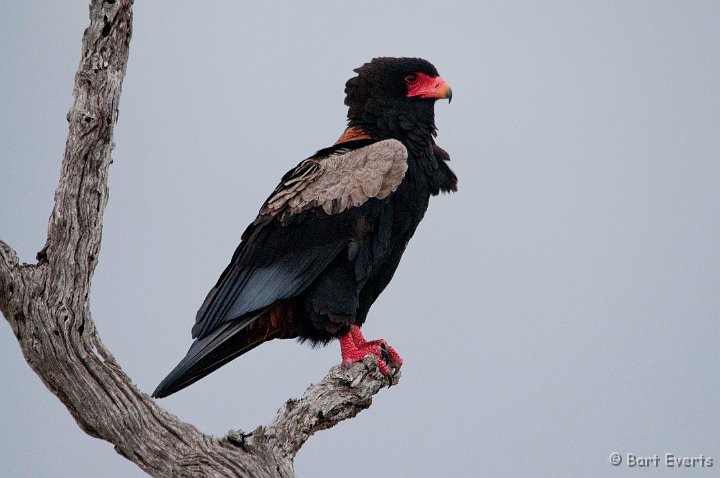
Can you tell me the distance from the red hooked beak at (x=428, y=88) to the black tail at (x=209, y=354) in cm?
234

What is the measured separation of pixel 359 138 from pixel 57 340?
3200 millimetres

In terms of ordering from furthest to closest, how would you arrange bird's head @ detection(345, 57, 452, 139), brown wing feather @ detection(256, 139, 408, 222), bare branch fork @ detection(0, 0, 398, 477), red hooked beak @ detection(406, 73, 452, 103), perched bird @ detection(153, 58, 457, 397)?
red hooked beak @ detection(406, 73, 452, 103)
bird's head @ detection(345, 57, 452, 139)
brown wing feather @ detection(256, 139, 408, 222)
perched bird @ detection(153, 58, 457, 397)
bare branch fork @ detection(0, 0, 398, 477)

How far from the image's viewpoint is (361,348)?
7.06 metres

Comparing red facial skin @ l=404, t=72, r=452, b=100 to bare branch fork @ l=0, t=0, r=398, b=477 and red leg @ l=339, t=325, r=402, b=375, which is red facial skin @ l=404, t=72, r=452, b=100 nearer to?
red leg @ l=339, t=325, r=402, b=375

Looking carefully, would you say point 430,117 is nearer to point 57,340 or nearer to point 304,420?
point 304,420

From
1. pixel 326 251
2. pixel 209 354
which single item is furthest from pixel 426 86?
pixel 209 354

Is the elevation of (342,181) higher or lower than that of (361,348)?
higher

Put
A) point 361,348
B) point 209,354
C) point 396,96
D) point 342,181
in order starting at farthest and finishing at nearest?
point 396,96 < point 342,181 < point 361,348 < point 209,354

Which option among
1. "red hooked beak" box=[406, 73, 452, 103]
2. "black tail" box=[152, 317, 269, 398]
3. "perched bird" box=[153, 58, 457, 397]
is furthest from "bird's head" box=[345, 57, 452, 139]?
"black tail" box=[152, 317, 269, 398]

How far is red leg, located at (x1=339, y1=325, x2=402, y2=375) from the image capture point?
6.96 metres

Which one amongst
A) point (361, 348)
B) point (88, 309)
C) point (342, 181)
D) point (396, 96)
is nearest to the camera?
point (88, 309)

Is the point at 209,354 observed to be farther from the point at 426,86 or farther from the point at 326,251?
the point at 426,86

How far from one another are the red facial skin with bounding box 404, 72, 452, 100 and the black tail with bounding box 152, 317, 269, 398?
234 cm

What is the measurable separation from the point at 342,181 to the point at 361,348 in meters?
1.21
